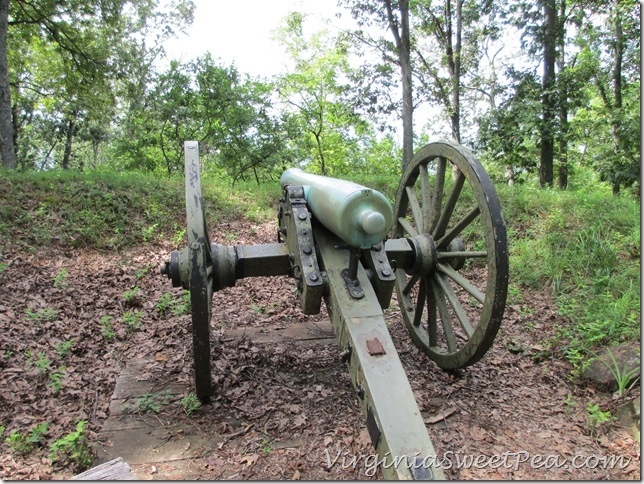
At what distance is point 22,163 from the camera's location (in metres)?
20.0

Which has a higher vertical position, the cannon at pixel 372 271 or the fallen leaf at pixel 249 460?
the cannon at pixel 372 271

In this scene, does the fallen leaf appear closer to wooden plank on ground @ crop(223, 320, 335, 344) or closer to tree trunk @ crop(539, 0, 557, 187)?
wooden plank on ground @ crop(223, 320, 335, 344)

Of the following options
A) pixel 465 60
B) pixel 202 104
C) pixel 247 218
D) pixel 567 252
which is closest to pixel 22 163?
pixel 202 104

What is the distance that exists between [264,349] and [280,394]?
25.5 inches

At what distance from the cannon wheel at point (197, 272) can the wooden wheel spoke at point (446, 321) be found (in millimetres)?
1612

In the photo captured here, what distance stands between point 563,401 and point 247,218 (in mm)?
5429

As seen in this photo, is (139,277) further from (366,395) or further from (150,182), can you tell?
(366,395)

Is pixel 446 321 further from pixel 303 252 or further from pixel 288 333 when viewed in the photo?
pixel 288 333

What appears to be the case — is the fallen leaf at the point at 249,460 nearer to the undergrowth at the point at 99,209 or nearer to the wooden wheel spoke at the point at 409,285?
the wooden wheel spoke at the point at 409,285

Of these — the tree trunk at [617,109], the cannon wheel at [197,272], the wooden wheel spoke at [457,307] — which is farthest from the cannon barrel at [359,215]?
the tree trunk at [617,109]

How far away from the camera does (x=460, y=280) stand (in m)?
3.06

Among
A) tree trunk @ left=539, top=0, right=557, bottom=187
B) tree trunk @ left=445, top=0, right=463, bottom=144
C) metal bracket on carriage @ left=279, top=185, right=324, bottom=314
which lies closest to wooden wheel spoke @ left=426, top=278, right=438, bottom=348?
metal bracket on carriage @ left=279, top=185, right=324, bottom=314

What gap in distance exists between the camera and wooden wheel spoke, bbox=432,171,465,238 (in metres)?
3.06

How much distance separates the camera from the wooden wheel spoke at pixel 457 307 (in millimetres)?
2987
